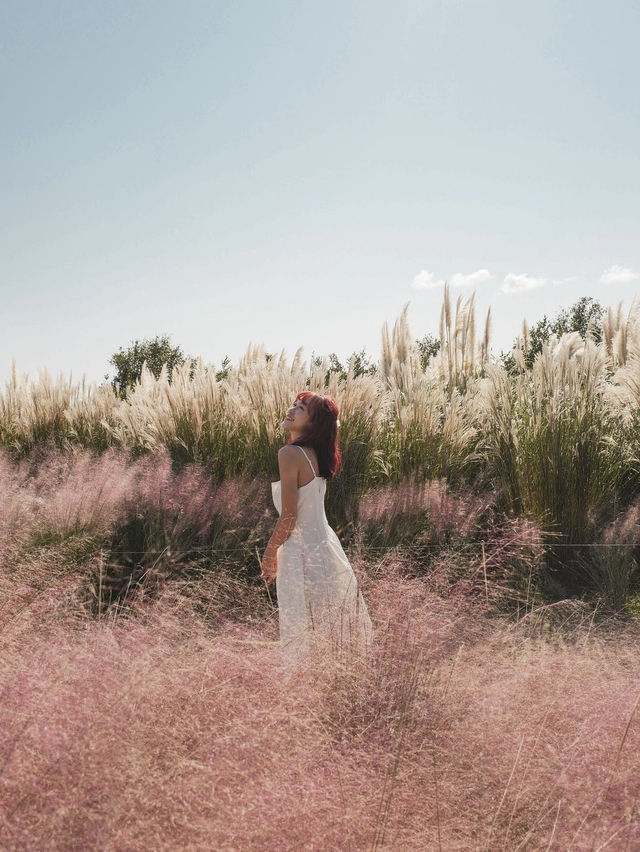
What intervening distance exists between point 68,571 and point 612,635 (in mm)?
2932

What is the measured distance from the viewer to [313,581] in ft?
9.78

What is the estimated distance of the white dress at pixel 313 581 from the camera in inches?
98.0

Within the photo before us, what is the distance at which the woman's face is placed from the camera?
3277 millimetres

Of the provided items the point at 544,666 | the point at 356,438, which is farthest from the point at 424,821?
the point at 356,438

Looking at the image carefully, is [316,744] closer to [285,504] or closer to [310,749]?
[310,749]

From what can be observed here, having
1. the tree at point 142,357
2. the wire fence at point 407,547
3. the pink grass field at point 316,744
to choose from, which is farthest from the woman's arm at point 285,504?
the tree at point 142,357

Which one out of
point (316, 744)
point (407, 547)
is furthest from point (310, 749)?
point (407, 547)

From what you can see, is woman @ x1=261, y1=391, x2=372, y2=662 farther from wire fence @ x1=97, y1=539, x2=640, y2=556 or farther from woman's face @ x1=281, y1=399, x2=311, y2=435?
wire fence @ x1=97, y1=539, x2=640, y2=556

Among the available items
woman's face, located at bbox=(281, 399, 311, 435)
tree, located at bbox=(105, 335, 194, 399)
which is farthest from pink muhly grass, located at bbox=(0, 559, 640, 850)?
tree, located at bbox=(105, 335, 194, 399)

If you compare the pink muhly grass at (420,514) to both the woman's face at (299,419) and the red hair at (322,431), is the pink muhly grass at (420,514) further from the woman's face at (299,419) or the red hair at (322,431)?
the woman's face at (299,419)

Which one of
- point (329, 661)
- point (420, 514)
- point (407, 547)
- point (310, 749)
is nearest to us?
point (310, 749)

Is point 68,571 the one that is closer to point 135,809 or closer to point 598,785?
point 135,809

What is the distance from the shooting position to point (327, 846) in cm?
142

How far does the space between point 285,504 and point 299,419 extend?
0.45 meters
